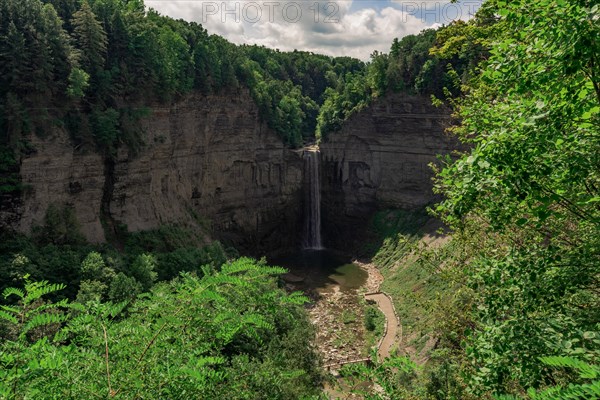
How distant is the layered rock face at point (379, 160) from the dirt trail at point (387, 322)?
1534 centimetres

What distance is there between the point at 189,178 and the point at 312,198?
20706 mm

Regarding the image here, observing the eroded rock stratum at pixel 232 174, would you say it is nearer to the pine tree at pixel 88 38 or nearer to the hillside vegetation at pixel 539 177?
the pine tree at pixel 88 38

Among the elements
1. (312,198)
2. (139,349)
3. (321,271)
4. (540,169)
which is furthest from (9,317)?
(312,198)

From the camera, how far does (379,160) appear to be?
57094 mm

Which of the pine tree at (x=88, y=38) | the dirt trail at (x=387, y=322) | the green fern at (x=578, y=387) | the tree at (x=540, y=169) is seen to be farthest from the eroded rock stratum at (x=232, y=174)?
the green fern at (x=578, y=387)

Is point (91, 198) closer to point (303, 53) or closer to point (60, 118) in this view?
point (60, 118)

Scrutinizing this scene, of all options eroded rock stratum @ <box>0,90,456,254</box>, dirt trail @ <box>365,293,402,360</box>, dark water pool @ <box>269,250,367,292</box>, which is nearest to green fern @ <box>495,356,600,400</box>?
dirt trail @ <box>365,293,402,360</box>

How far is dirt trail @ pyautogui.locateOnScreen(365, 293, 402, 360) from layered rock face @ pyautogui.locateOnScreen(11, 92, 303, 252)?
19.7m

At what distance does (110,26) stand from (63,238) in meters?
19.6

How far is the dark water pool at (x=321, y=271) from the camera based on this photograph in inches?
1913

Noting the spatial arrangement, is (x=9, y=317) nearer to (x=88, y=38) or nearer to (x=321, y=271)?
(x=88, y=38)

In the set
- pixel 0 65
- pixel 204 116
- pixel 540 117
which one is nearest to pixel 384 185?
pixel 204 116

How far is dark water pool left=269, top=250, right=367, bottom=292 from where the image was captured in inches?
1913

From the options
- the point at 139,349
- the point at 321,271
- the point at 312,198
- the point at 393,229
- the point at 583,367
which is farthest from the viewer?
the point at 312,198
